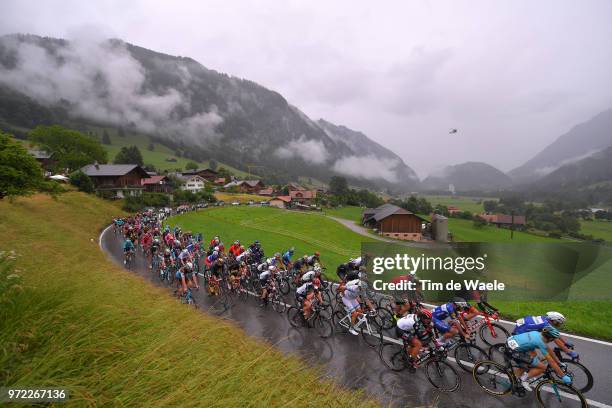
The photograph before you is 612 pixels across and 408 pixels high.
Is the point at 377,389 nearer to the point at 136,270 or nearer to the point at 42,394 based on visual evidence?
the point at 42,394

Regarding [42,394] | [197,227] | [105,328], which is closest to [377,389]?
[105,328]

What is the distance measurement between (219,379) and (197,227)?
37934 millimetres

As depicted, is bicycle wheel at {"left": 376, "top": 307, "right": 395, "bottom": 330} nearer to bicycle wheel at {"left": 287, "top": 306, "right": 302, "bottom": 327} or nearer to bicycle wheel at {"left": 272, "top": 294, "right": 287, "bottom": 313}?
bicycle wheel at {"left": 287, "top": 306, "right": 302, "bottom": 327}

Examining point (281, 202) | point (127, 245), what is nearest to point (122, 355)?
point (127, 245)

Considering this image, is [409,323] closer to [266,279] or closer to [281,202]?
[266,279]

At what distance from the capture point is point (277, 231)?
41.7 m

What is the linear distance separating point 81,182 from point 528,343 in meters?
61.7

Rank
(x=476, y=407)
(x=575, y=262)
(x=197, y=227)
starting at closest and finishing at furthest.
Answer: (x=476, y=407) → (x=575, y=262) → (x=197, y=227)

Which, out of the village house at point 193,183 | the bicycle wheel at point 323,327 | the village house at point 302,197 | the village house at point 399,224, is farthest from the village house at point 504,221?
the village house at point 193,183

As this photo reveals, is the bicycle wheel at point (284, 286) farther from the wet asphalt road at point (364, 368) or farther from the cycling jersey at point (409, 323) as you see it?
the cycling jersey at point (409, 323)

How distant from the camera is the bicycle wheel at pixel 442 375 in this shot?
7012 mm

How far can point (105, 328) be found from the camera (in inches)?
154

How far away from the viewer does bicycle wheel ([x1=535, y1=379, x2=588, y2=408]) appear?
6.17 meters
